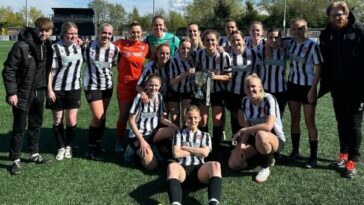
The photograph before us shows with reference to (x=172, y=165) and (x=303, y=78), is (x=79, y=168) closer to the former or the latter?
(x=172, y=165)

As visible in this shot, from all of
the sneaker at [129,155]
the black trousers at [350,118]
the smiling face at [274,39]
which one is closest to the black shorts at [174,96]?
the sneaker at [129,155]

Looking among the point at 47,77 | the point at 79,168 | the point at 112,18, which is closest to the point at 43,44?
the point at 47,77

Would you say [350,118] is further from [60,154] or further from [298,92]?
[60,154]

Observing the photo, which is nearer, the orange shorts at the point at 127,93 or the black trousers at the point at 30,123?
the black trousers at the point at 30,123

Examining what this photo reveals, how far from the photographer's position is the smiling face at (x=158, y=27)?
219 inches

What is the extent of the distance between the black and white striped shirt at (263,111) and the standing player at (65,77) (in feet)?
6.99

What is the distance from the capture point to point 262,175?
179 inches

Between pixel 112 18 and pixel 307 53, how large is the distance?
71432mm

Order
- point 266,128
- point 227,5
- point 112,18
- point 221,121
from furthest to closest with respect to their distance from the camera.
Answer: point 112,18, point 227,5, point 221,121, point 266,128

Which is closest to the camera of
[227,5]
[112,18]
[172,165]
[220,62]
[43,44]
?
[172,165]

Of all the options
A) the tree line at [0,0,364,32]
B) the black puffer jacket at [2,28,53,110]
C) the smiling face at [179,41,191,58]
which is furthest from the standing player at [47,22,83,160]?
the tree line at [0,0,364,32]

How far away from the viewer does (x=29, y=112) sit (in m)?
4.93

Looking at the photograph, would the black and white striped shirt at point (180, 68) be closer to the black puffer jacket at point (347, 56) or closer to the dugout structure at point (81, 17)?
the black puffer jacket at point (347, 56)

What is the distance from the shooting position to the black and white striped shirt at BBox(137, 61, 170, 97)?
5.18 meters
